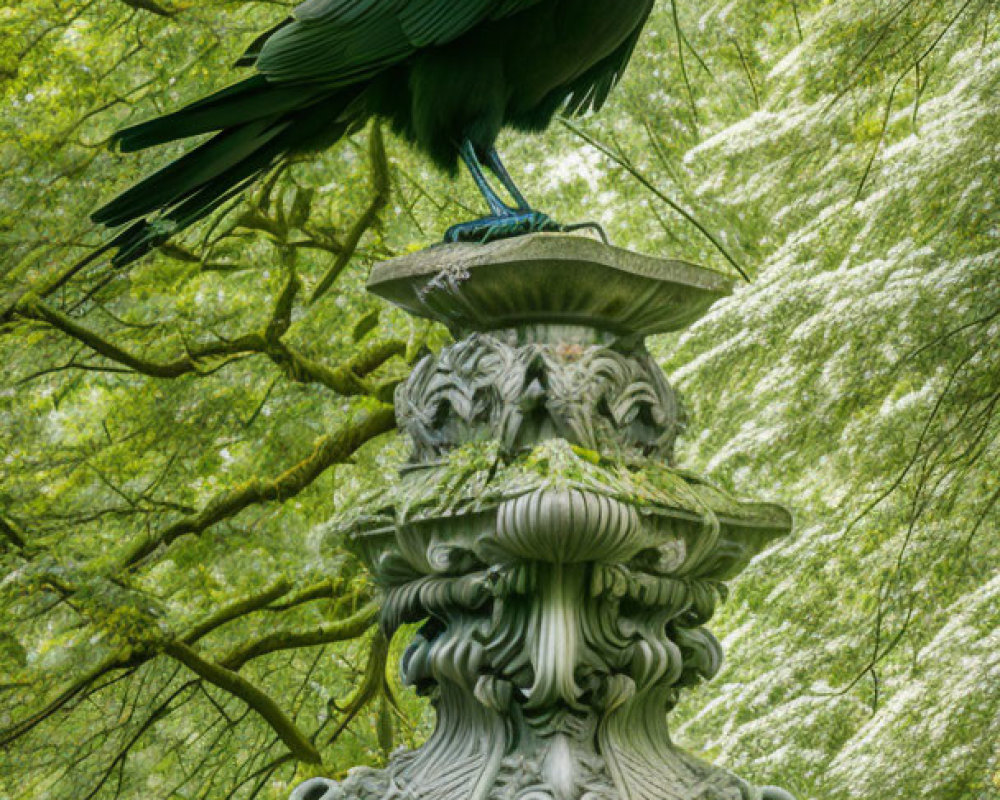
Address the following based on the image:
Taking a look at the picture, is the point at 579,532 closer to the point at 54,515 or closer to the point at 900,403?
the point at 900,403

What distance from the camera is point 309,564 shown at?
632 centimetres

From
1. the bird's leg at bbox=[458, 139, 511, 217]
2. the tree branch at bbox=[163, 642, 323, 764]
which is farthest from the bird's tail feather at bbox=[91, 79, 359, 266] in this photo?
the tree branch at bbox=[163, 642, 323, 764]

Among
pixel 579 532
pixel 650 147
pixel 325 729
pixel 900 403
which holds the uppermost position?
pixel 650 147

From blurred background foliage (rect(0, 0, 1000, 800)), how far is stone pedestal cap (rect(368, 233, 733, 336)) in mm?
1624

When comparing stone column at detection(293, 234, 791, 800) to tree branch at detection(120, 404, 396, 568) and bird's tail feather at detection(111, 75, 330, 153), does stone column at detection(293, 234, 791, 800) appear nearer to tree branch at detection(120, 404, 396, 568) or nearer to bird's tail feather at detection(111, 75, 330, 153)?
bird's tail feather at detection(111, 75, 330, 153)

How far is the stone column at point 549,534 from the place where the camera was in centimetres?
274

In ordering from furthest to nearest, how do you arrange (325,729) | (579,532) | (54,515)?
(325,729), (54,515), (579,532)

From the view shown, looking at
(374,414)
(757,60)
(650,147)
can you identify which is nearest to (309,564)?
(374,414)

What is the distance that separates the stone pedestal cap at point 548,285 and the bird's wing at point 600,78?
850 millimetres

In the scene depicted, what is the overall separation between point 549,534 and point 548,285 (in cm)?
59

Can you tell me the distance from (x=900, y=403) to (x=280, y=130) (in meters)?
2.50

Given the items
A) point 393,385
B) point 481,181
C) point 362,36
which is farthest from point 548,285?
point 393,385

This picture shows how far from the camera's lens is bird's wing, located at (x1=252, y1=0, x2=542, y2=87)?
10.3 ft

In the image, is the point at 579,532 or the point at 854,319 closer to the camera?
the point at 579,532
